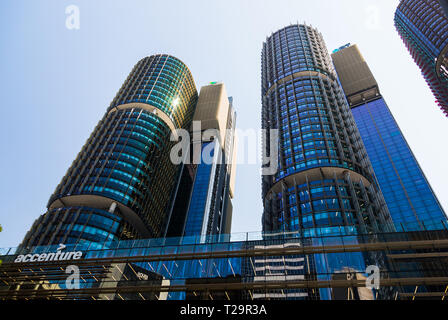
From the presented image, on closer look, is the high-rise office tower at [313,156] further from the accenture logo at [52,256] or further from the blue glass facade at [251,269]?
the accenture logo at [52,256]

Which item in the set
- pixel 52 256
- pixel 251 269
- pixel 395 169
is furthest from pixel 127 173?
pixel 395 169

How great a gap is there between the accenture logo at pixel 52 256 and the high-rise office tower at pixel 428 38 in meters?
156

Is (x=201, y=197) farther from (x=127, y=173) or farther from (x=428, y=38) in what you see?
(x=428, y=38)

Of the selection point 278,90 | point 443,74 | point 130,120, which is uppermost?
point 443,74

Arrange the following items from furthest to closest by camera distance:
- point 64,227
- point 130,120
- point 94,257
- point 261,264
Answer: point 130,120, point 64,227, point 94,257, point 261,264

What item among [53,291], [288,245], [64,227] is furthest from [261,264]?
[64,227]

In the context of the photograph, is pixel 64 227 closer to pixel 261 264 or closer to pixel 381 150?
pixel 261 264

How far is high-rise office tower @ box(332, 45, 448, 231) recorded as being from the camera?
105 metres

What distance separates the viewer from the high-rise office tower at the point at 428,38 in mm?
138500

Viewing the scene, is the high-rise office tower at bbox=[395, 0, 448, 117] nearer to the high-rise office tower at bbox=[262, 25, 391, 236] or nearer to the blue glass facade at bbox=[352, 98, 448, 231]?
the blue glass facade at bbox=[352, 98, 448, 231]

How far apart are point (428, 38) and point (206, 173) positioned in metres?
118

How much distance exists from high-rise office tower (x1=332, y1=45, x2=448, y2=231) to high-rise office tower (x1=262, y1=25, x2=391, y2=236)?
23.5 m

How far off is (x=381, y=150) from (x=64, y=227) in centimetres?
11647
